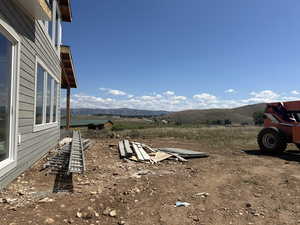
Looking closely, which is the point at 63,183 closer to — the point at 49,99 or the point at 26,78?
the point at 26,78

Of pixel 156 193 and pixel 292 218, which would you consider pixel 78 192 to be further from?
pixel 292 218

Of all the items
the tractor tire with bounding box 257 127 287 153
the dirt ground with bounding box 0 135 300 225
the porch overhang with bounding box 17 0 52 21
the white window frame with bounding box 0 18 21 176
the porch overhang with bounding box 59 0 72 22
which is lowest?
the dirt ground with bounding box 0 135 300 225

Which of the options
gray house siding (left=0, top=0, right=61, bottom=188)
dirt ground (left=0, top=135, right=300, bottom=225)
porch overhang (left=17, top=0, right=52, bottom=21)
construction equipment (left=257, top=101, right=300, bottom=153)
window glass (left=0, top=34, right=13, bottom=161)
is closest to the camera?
dirt ground (left=0, top=135, right=300, bottom=225)

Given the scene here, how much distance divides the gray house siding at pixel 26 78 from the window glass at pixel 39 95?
33cm

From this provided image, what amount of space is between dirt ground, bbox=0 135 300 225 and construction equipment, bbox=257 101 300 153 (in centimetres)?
206

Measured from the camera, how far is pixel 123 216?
2.95m

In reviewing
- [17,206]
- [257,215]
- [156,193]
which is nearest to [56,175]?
[17,206]

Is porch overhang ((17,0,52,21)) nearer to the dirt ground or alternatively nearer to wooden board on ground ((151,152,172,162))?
the dirt ground

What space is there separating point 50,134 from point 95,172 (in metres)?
2.97

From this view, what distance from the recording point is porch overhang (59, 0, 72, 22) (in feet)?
27.7

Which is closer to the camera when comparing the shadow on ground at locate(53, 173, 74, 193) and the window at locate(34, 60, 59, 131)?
the shadow on ground at locate(53, 173, 74, 193)

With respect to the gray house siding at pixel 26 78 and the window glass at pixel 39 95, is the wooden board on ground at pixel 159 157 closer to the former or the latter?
the gray house siding at pixel 26 78

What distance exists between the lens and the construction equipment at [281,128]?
760 cm

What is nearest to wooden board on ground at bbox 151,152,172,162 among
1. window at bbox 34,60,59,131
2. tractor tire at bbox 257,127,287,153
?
window at bbox 34,60,59,131
